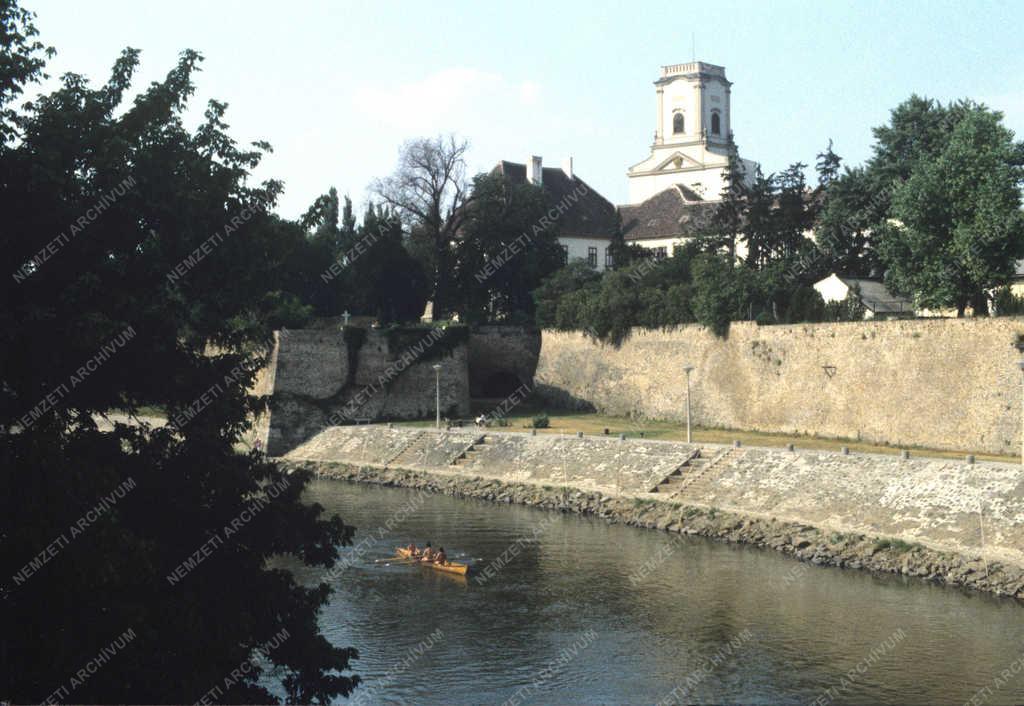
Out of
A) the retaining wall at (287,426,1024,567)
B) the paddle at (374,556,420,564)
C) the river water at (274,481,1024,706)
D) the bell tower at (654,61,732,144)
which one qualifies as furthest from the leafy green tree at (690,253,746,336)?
the bell tower at (654,61,732,144)

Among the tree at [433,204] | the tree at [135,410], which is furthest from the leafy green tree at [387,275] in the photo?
the tree at [135,410]

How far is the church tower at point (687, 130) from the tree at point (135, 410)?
76161 mm

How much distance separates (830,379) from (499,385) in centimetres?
2358

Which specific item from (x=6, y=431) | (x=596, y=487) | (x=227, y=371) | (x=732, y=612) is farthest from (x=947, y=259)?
(x=6, y=431)

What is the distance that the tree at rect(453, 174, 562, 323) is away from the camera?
2633 inches

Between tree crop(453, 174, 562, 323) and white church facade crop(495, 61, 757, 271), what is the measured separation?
8.11 m

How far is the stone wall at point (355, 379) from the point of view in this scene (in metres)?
55.8

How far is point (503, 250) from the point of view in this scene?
221 feet

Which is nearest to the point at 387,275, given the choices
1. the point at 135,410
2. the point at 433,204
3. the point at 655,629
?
the point at 433,204

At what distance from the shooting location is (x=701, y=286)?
5309cm

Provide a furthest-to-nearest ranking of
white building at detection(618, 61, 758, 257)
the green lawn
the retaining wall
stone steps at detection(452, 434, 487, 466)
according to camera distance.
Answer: white building at detection(618, 61, 758, 257) → stone steps at detection(452, 434, 487, 466) → the green lawn → the retaining wall

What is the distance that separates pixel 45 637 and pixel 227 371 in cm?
503

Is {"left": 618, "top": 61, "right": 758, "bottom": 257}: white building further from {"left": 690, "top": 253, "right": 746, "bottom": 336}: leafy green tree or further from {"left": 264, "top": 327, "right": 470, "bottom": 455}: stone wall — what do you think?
{"left": 690, "top": 253, "right": 746, "bottom": 336}: leafy green tree

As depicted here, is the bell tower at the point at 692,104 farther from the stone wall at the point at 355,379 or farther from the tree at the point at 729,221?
the stone wall at the point at 355,379
